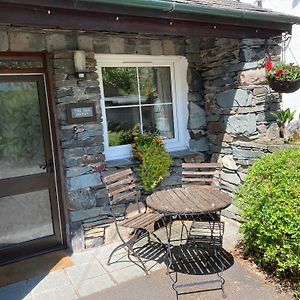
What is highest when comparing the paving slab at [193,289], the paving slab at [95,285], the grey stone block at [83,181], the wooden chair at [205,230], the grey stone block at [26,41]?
the grey stone block at [26,41]

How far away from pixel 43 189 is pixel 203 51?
2.89 meters

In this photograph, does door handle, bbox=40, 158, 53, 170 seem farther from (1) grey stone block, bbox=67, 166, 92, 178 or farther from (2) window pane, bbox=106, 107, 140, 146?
(2) window pane, bbox=106, 107, 140, 146

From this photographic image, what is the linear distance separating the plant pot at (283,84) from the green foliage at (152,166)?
159cm

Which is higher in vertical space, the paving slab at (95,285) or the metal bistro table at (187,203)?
the metal bistro table at (187,203)

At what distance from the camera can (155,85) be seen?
455 cm

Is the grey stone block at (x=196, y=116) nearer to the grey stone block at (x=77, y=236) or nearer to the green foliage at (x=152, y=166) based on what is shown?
the green foliage at (x=152, y=166)

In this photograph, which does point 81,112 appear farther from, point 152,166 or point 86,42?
point 152,166

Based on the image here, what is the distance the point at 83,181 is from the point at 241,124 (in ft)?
7.02

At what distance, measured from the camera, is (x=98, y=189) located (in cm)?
384

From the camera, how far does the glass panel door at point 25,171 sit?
352 centimetres

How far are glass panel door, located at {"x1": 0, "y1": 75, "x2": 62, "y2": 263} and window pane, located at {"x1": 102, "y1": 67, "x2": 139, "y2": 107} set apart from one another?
86 centimetres

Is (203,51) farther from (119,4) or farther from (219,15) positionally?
(119,4)

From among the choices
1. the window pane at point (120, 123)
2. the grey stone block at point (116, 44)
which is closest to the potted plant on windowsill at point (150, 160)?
the window pane at point (120, 123)

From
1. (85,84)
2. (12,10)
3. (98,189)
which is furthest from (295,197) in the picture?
(12,10)
